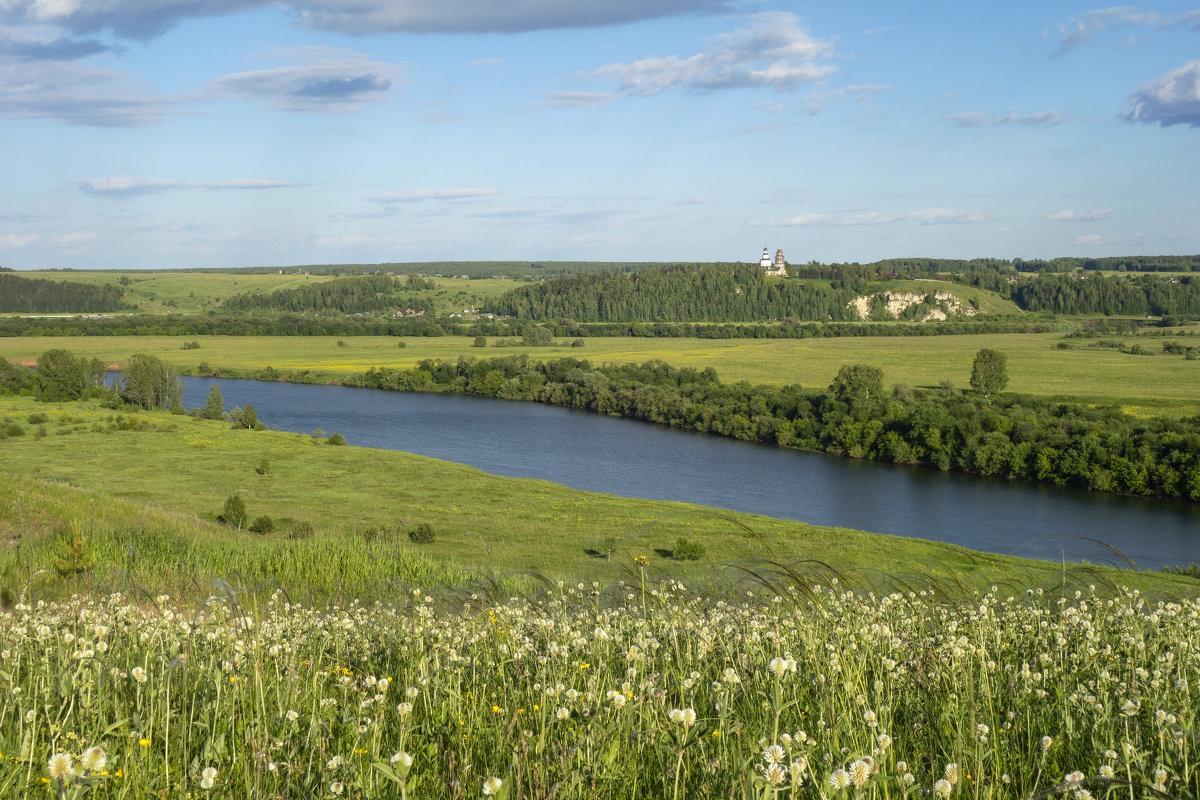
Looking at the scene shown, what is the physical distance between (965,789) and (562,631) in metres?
2.07

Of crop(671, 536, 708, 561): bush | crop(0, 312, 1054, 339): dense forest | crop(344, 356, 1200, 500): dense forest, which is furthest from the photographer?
crop(0, 312, 1054, 339): dense forest

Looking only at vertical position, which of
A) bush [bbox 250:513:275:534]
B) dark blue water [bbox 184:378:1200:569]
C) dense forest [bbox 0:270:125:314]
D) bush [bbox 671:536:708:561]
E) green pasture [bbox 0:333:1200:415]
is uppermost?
dense forest [bbox 0:270:125:314]

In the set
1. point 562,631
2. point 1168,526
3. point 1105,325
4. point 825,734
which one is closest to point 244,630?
point 562,631

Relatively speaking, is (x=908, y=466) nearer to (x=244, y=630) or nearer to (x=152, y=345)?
(x=244, y=630)

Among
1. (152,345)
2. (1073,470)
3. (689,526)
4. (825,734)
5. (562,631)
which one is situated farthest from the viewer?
(152,345)

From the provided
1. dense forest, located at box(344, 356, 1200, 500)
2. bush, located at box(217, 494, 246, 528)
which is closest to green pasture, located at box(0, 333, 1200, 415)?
dense forest, located at box(344, 356, 1200, 500)

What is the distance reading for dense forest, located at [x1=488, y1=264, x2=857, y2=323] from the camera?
180 m

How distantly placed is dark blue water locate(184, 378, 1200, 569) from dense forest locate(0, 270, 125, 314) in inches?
5169

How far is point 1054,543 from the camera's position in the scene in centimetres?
3691

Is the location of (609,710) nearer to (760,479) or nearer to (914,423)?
(760,479)

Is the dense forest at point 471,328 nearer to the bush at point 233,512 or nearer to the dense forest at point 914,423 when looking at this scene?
the dense forest at point 914,423

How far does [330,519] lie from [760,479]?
2878cm

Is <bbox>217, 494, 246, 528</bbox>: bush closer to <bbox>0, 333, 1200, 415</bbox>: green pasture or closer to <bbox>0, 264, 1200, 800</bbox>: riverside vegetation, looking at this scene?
<bbox>0, 264, 1200, 800</bbox>: riverside vegetation

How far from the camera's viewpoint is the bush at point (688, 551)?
1102 inches
